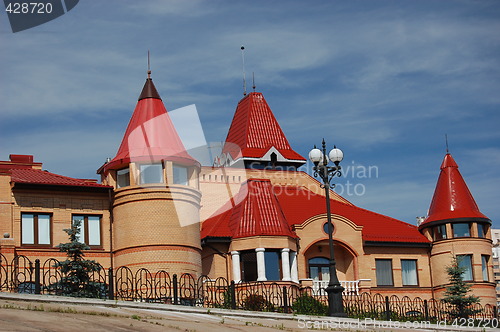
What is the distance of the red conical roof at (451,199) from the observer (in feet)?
144

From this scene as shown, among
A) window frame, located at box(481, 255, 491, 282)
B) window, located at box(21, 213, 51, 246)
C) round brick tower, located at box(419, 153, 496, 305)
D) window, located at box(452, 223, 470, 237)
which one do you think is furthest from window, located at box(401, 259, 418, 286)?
window, located at box(21, 213, 51, 246)

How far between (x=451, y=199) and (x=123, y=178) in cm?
1781

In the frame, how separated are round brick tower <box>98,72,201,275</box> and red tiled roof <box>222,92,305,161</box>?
1423 centimetres

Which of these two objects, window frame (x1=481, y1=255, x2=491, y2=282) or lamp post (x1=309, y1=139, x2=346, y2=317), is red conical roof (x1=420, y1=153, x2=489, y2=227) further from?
lamp post (x1=309, y1=139, x2=346, y2=317)

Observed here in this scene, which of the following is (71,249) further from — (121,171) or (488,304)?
(488,304)

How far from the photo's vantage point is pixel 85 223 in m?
36.9

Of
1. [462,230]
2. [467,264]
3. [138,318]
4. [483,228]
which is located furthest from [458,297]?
[138,318]

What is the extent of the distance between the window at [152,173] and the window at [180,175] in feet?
Result: 2.34

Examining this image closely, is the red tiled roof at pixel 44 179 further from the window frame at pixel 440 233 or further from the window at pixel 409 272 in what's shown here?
the window frame at pixel 440 233

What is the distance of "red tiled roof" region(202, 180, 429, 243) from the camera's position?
4188 centimetres

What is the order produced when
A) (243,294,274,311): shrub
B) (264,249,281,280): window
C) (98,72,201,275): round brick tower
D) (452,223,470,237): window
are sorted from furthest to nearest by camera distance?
(452,223,470,237): window < (264,249,281,280): window < (98,72,201,275): round brick tower < (243,294,274,311): shrub

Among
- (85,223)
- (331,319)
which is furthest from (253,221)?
(331,319)

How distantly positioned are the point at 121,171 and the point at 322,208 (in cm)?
1127

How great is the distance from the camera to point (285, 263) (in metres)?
38.8
